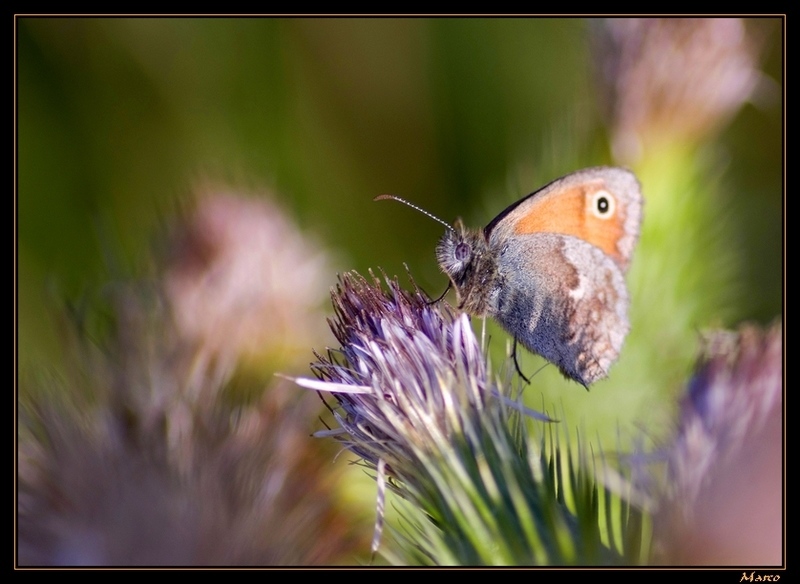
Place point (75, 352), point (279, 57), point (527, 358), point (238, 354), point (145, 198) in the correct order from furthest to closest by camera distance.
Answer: point (279, 57) < point (145, 198) < point (527, 358) < point (238, 354) < point (75, 352)

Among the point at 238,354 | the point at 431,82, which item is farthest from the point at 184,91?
the point at 238,354

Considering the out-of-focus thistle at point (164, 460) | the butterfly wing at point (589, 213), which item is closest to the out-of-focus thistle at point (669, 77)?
the butterfly wing at point (589, 213)

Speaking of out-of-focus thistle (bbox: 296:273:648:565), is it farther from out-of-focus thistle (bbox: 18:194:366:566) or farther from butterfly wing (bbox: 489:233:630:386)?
butterfly wing (bbox: 489:233:630:386)

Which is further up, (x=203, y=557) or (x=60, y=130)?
(x=60, y=130)

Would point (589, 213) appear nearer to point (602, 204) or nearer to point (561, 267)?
point (602, 204)

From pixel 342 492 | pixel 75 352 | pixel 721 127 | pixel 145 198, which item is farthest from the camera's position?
pixel 145 198

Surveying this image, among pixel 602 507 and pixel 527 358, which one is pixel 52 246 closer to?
pixel 527 358

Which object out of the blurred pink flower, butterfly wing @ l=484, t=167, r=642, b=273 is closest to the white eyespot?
butterfly wing @ l=484, t=167, r=642, b=273

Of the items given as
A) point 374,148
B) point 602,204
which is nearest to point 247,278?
point 374,148
